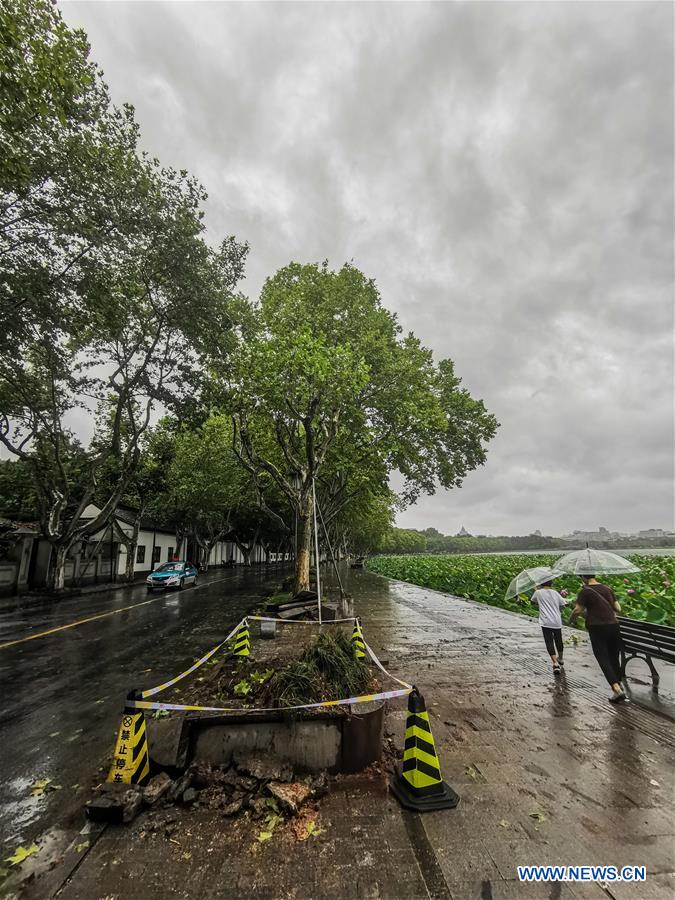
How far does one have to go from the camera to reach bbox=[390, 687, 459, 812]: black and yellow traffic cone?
3.37m

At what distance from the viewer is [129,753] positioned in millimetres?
3555

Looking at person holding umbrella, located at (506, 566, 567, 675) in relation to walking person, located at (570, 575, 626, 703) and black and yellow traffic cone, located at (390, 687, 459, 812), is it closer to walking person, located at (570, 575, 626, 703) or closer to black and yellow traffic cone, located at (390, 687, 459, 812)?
walking person, located at (570, 575, 626, 703)

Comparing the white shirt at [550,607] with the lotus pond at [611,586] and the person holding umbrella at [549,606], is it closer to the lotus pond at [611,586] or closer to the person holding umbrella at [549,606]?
the person holding umbrella at [549,606]

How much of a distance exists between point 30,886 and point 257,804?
4.95 feet

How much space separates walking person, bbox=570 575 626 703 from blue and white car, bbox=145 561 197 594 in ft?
69.7

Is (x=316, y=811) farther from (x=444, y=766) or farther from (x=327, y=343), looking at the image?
(x=327, y=343)

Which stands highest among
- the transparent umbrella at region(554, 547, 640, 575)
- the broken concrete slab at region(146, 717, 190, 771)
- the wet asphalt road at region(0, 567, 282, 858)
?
the transparent umbrella at region(554, 547, 640, 575)

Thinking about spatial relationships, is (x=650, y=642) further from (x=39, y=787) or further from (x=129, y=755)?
(x=39, y=787)

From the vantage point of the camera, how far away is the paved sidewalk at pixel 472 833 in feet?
8.48

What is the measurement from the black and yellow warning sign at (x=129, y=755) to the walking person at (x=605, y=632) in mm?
5692

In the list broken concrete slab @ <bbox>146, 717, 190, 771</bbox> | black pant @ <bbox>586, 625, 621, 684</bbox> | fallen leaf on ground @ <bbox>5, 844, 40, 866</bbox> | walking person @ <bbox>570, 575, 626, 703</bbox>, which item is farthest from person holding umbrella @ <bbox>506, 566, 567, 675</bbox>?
fallen leaf on ground @ <bbox>5, 844, 40, 866</bbox>

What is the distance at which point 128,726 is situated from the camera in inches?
140

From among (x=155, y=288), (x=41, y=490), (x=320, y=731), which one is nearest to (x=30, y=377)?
(x=41, y=490)

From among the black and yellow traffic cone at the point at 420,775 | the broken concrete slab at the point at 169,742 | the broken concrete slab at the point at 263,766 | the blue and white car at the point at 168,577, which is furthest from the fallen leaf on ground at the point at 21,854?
the blue and white car at the point at 168,577
